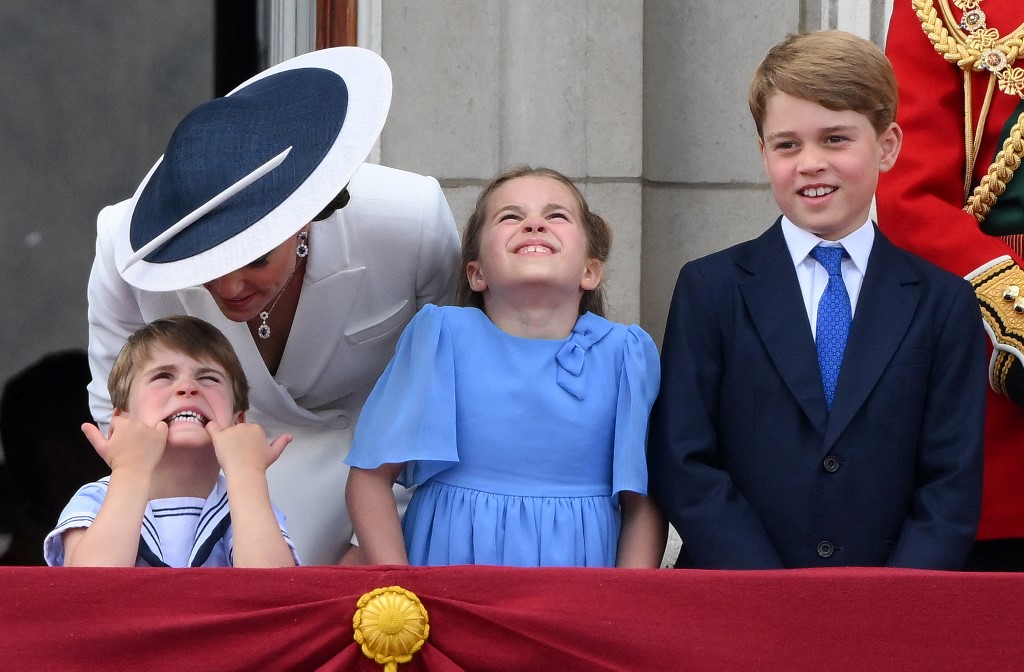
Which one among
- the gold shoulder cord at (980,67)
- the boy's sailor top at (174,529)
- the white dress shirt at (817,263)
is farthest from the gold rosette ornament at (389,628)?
the gold shoulder cord at (980,67)

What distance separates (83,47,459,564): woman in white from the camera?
2.30 metres

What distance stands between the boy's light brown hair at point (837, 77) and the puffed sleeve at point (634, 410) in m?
0.47

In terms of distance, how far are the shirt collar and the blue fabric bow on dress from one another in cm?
36

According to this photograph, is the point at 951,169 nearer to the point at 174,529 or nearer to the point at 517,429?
the point at 517,429

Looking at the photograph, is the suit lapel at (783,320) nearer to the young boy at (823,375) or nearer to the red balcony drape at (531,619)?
the young boy at (823,375)

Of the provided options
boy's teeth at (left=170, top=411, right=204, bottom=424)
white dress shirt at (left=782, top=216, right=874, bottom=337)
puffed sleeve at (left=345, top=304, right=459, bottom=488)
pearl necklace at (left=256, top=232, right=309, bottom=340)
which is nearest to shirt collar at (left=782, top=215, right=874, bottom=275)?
white dress shirt at (left=782, top=216, right=874, bottom=337)

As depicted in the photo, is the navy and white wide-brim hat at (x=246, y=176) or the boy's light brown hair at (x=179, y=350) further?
the boy's light brown hair at (x=179, y=350)

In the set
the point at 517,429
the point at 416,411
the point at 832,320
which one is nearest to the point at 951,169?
the point at 832,320

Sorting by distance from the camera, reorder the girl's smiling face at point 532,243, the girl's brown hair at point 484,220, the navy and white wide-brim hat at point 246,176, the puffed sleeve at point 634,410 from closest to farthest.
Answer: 1. the navy and white wide-brim hat at point 246,176
2. the puffed sleeve at point 634,410
3. the girl's smiling face at point 532,243
4. the girl's brown hair at point 484,220

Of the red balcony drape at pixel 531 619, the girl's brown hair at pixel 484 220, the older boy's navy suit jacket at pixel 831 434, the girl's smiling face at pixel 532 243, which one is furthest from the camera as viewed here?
the girl's brown hair at pixel 484 220

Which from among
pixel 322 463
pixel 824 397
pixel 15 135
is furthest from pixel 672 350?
pixel 15 135

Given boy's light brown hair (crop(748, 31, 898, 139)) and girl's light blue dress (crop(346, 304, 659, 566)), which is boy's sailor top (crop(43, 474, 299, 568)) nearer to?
girl's light blue dress (crop(346, 304, 659, 566))

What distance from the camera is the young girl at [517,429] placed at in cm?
249

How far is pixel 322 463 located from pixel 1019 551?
132 cm
